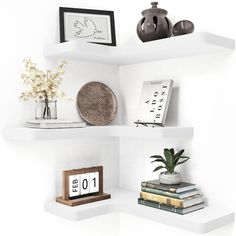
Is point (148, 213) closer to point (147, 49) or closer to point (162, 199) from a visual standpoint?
point (162, 199)

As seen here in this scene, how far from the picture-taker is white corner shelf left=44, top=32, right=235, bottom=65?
4.25 feet

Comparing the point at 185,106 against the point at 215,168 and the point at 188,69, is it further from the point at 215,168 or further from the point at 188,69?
the point at 215,168

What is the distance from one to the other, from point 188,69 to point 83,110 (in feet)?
1.73

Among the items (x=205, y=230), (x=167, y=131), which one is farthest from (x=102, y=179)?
(x=205, y=230)

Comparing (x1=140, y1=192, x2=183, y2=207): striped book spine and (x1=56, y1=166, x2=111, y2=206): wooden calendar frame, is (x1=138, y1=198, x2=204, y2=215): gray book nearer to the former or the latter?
(x1=140, y1=192, x2=183, y2=207): striped book spine

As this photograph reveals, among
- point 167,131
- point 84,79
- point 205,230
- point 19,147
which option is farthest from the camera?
point 84,79

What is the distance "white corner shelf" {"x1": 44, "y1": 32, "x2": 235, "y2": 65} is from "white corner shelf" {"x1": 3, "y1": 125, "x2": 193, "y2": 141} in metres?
0.32

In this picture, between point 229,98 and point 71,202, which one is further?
point 71,202

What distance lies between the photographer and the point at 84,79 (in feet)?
5.69

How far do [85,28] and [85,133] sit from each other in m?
0.50

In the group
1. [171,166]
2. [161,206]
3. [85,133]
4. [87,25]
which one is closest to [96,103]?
[85,133]

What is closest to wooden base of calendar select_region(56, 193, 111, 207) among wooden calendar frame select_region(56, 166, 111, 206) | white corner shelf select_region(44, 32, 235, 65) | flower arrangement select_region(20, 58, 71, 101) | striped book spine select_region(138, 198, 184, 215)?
wooden calendar frame select_region(56, 166, 111, 206)

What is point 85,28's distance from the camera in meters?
1.66

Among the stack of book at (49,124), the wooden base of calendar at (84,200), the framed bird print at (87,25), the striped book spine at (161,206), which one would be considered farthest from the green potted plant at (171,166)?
the framed bird print at (87,25)
